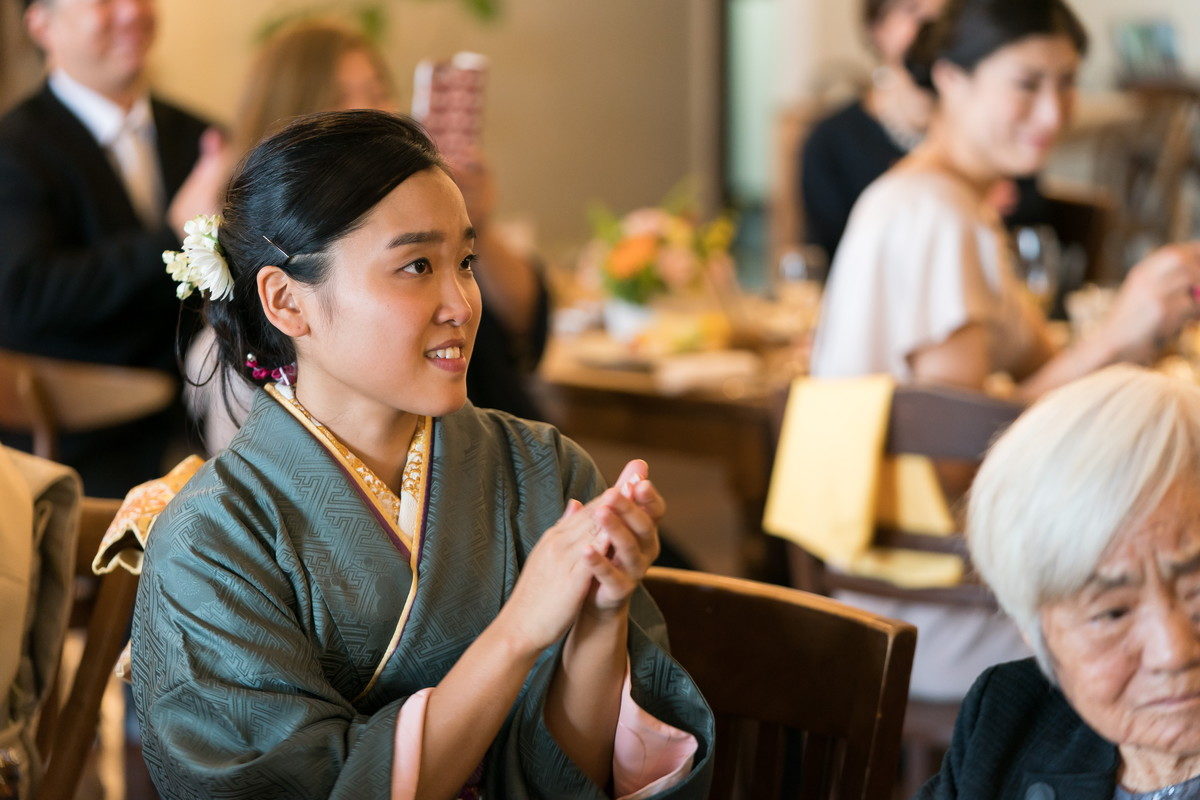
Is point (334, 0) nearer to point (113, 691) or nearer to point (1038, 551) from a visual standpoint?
point (113, 691)

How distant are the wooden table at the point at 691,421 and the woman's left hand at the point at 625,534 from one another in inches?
→ 55.2

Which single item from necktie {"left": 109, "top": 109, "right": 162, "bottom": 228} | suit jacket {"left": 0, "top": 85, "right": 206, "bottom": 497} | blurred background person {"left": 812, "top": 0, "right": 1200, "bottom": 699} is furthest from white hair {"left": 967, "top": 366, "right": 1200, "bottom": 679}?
necktie {"left": 109, "top": 109, "right": 162, "bottom": 228}

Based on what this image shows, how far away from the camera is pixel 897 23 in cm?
333

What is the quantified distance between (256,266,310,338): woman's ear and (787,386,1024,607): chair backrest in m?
0.94

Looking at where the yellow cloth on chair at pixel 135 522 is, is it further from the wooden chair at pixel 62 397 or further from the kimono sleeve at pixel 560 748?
the wooden chair at pixel 62 397

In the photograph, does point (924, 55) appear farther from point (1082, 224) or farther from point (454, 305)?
point (1082, 224)

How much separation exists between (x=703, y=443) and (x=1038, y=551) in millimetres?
1579

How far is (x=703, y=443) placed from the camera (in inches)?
102

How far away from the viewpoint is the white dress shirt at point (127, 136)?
281 centimetres

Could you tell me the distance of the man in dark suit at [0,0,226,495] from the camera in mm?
2625

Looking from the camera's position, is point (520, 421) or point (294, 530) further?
point (520, 421)

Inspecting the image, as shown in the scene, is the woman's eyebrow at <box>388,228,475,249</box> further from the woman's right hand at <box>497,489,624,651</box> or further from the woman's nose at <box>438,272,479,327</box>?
the woman's right hand at <box>497,489,624,651</box>

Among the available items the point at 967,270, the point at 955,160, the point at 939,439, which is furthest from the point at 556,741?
the point at 955,160

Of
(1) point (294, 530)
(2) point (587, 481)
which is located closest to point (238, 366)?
(1) point (294, 530)
